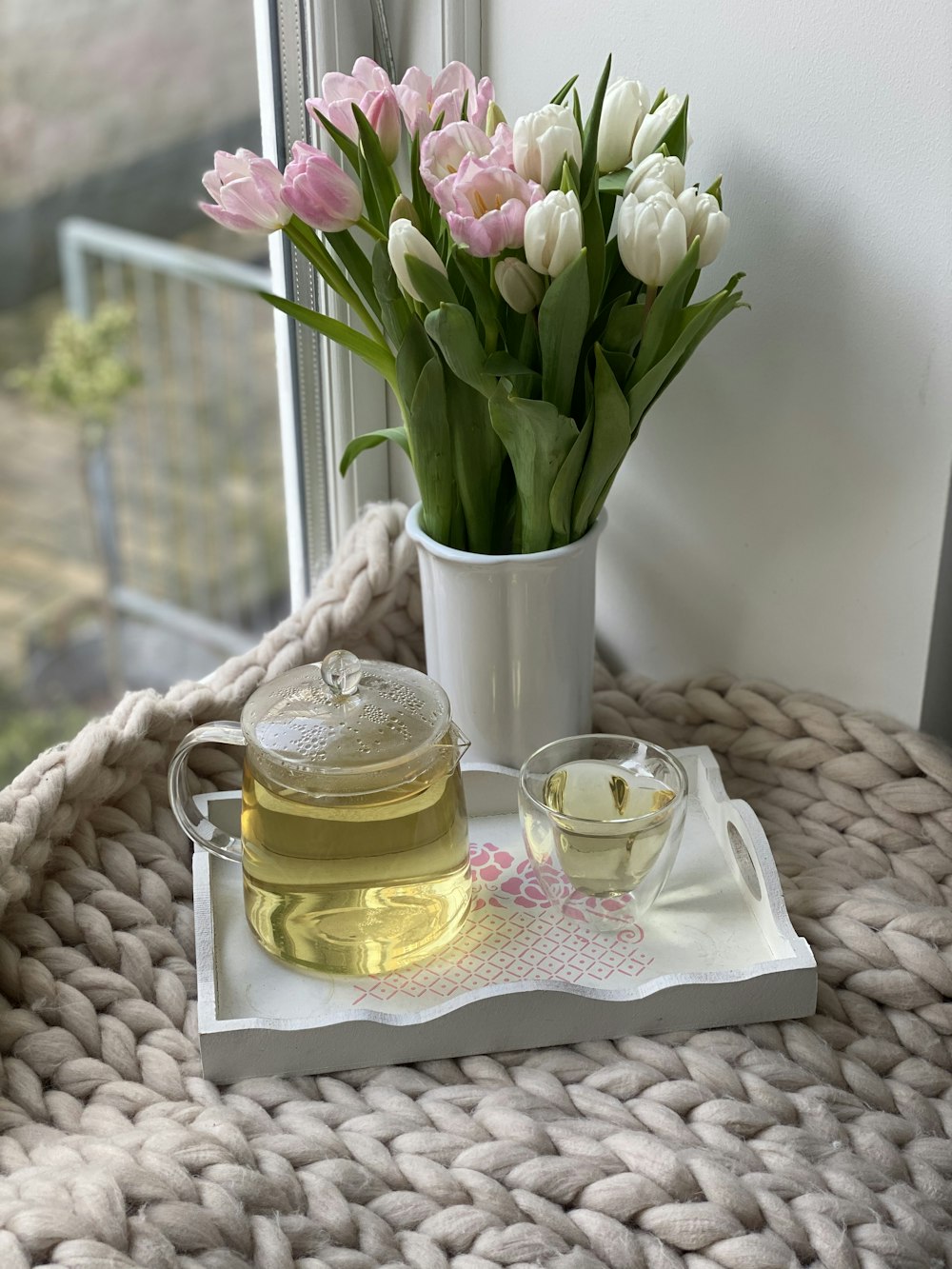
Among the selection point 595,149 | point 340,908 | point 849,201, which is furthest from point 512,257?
point 340,908

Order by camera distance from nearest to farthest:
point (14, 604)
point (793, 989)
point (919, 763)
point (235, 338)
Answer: point (793, 989), point (919, 763), point (235, 338), point (14, 604)

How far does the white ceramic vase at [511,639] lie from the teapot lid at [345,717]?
84 mm

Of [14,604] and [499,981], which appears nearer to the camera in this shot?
[499,981]

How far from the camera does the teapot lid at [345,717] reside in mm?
665

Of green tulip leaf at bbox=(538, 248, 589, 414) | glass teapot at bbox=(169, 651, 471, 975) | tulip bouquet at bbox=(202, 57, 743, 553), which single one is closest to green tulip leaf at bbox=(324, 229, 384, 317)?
tulip bouquet at bbox=(202, 57, 743, 553)

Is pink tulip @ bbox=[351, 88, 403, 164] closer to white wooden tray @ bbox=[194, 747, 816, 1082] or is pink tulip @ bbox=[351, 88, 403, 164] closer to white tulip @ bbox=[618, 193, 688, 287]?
white tulip @ bbox=[618, 193, 688, 287]

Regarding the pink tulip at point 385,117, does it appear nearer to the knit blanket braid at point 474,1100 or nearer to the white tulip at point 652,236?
the white tulip at point 652,236

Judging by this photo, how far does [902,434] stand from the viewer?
2.52 feet

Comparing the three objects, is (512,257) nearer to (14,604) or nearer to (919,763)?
(919,763)

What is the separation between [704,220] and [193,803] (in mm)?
406

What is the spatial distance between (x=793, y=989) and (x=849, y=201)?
41 centimetres

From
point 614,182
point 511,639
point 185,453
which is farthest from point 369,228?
point 185,453

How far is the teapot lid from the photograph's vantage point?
0.67 metres

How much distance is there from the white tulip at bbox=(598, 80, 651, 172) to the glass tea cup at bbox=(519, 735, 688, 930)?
1.04 ft
